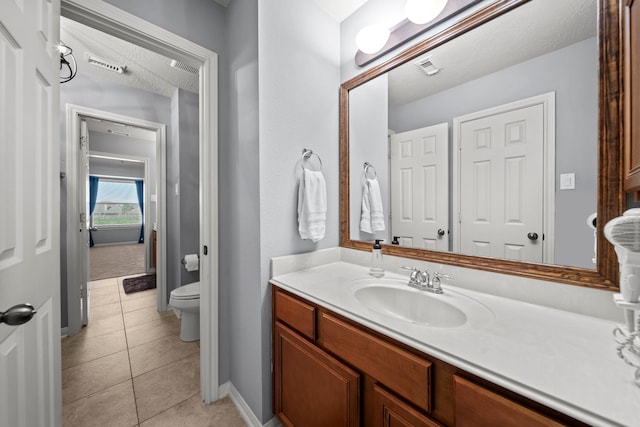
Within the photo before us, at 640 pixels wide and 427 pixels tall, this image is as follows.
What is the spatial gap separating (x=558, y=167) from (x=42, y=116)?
71.3 inches

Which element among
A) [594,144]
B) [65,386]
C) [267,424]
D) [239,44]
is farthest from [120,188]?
[594,144]

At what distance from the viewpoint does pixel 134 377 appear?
169cm

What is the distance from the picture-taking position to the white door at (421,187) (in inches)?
47.5

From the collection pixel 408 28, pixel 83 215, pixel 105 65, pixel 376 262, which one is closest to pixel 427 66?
pixel 408 28

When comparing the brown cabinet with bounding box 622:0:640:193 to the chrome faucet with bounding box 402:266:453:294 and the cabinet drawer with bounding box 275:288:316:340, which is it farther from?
the cabinet drawer with bounding box 275:288:316:340

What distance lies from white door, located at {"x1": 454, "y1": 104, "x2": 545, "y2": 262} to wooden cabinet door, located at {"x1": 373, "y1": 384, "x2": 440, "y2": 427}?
688mm

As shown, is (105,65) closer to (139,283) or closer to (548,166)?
→ (139,283)

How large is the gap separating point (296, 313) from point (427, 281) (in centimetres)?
60

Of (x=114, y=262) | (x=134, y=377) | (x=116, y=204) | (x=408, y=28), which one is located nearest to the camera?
(x=408, y=28)

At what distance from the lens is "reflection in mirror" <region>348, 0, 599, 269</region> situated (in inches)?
33.3

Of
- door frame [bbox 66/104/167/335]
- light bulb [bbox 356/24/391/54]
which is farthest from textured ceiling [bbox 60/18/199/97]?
light bulb [bbox 356/24/391/54]

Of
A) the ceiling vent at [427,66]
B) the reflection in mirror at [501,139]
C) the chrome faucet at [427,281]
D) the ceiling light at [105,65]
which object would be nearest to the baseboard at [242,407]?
the chrome faucet at [427,281]

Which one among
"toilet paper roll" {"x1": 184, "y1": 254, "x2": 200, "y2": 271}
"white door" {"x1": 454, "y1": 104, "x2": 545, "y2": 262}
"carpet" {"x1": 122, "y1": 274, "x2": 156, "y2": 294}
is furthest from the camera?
"carpet" {"x1": 122, "y1": 274, "x2": 156, "y2": 294}

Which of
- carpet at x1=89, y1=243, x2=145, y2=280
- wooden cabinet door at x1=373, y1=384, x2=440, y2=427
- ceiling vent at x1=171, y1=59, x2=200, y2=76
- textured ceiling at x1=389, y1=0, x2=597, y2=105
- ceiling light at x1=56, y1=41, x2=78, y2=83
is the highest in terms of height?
ceiling vent at x1=171, y1=59, x2=200, y2=76
